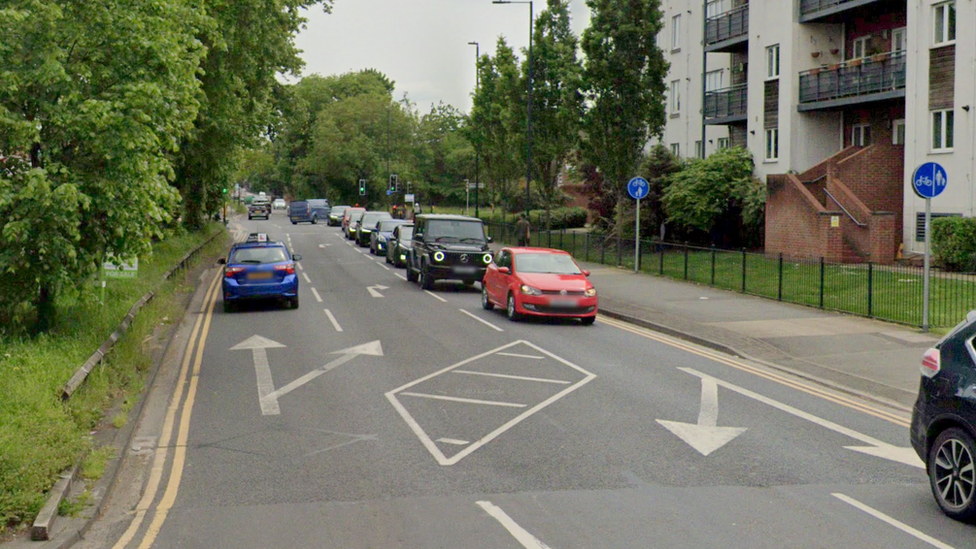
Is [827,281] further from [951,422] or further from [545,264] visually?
[951,422]

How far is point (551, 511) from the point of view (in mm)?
7727

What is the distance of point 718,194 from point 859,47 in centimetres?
660

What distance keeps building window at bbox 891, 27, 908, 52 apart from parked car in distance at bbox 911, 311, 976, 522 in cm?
2569

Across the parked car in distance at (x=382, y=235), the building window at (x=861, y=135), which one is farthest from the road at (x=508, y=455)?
the parked car in distance at (x=382, y=235)

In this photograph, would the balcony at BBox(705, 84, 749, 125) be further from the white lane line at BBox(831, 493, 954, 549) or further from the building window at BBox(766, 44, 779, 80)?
the white lane line at BBox(831, 493, 954, 549)

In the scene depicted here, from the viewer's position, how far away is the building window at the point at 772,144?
35344 mm

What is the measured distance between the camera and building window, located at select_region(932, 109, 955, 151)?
2755 cm

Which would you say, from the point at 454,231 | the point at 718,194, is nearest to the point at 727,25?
the point at 718,194

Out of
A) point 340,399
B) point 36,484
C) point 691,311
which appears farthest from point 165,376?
point 691,311

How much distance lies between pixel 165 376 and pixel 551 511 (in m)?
8.27

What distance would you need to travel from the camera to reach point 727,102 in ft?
128

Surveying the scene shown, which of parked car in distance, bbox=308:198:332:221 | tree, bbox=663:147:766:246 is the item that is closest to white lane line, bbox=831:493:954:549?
tree, bbox=663:147:766:246

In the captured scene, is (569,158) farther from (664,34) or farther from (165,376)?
(165,376)

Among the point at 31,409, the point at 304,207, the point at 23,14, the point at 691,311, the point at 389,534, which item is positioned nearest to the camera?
the point at 389,534
